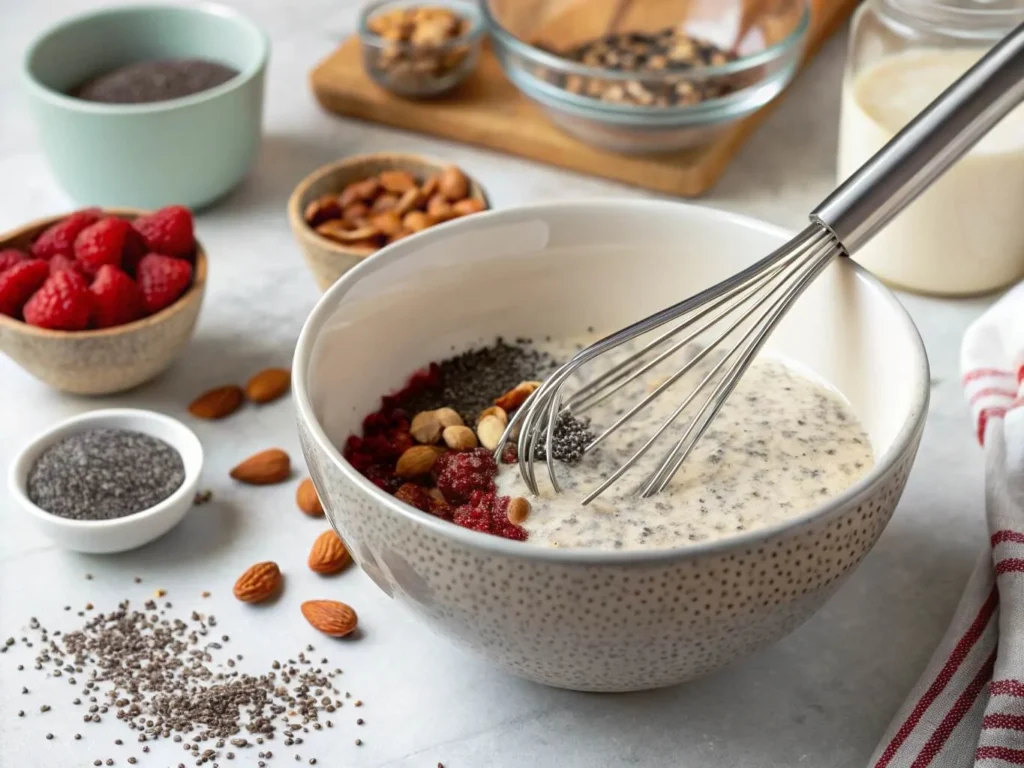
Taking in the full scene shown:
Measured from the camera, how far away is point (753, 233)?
0.81m

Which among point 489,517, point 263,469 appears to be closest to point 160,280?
point 263,469

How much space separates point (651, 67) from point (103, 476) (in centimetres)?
67

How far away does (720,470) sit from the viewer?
2.31 feet

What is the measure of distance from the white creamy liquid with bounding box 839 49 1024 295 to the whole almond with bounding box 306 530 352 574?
514 mm

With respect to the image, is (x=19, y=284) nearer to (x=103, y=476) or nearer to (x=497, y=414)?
(x=103, y=476)

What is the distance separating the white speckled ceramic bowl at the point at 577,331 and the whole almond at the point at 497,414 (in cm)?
7

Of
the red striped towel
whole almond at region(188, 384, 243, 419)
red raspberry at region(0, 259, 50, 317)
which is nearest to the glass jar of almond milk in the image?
the red striped towel

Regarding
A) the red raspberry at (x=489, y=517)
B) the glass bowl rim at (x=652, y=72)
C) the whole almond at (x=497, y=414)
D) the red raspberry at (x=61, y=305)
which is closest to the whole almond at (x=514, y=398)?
the whole almond at (x=497, y=414)

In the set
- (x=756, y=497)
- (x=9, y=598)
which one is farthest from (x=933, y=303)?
(x=9, y=598)

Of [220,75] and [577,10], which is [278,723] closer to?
[220,75]

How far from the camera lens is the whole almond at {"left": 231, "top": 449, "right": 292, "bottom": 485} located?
0.87 metres

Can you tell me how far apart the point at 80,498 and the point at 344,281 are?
0.77ft

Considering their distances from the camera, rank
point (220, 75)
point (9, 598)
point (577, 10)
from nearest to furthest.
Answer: point (9, 598) < point (220, 75) < point (577, 10)

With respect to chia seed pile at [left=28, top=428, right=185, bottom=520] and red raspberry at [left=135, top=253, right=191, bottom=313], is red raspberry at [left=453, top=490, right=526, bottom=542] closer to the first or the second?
chia seed pile at [left=28, top=428, right=185, bottom=520]
